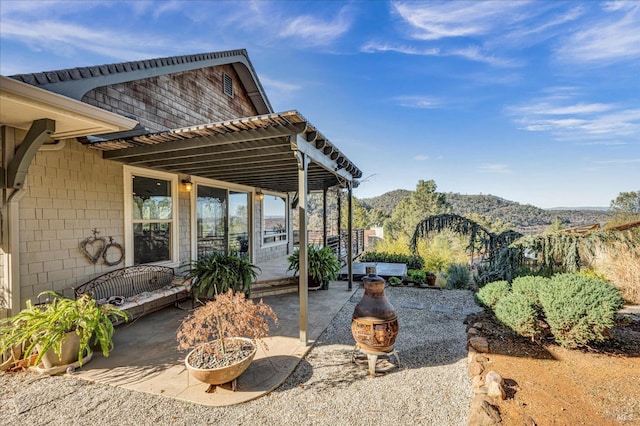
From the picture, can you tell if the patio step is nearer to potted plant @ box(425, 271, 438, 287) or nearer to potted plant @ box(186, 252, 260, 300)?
potted plant @ box(186, 252, 260, 300)

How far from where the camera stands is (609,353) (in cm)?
349

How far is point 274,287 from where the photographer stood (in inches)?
265

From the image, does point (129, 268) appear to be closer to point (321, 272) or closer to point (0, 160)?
point (0, 160)

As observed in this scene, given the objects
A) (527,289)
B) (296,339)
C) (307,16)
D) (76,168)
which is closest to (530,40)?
(307,16)

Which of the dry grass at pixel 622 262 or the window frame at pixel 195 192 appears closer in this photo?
the dry grass at pixel 622 262

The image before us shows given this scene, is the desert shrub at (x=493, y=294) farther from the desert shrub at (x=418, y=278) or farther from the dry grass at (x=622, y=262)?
the dry grass at (x=622, y=262)

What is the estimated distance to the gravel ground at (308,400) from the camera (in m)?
2.46

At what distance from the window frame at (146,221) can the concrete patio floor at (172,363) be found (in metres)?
1.21

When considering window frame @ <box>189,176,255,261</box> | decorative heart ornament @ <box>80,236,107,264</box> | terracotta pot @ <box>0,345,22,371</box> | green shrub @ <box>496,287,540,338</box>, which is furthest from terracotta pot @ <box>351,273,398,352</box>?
window frame @ <box>189,176,255,261</box>

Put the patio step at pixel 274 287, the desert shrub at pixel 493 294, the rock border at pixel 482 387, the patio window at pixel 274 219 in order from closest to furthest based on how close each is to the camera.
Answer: the rock border at pixel 482 387 < the desert shrub at pixel 493 294 < the patio step at pixel 274 287 < the patio window at pixel 274 219

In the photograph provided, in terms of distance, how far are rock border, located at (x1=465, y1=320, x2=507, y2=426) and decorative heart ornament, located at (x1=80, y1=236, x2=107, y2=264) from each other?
543 centimetres

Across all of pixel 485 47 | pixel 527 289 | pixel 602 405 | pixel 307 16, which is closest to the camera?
pixel 602 405

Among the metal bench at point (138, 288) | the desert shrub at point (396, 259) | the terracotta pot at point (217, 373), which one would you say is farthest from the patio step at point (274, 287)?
the desert shrub at point (396, 259)

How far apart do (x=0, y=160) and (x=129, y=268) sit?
7.85ft
